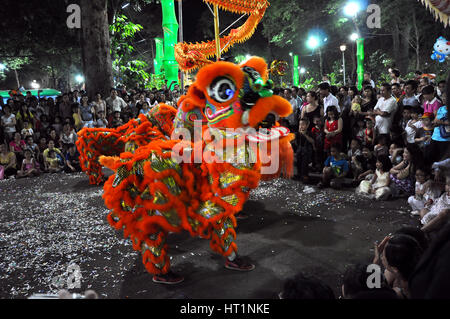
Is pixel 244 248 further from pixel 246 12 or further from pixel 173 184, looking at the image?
pixel 246 12

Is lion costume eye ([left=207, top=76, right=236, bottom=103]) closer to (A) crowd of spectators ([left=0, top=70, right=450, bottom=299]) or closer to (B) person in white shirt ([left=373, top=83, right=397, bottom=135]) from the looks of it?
(A) crowd of spectators ([left=0, top=70, right=450, bottom=299])

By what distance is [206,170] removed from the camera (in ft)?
8.22

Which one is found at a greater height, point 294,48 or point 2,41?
point 294,48

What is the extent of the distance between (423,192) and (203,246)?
2498mm

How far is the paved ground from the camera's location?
2.69m

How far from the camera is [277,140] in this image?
266 cm

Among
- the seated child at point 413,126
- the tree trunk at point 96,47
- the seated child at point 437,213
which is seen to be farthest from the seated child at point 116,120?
the seated child at point 437,213

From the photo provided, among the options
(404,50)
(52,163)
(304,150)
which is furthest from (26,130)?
(404,50)

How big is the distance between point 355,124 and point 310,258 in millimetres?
3912

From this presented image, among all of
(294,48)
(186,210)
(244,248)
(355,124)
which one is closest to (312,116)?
(355,124)

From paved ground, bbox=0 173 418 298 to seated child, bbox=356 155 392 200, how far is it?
0.16m

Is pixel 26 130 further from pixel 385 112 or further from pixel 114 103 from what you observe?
pixel 385 112

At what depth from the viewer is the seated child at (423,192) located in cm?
376

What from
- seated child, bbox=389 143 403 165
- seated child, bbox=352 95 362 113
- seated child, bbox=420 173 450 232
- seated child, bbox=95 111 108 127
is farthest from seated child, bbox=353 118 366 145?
seated child, bbox=95 111 108 127
